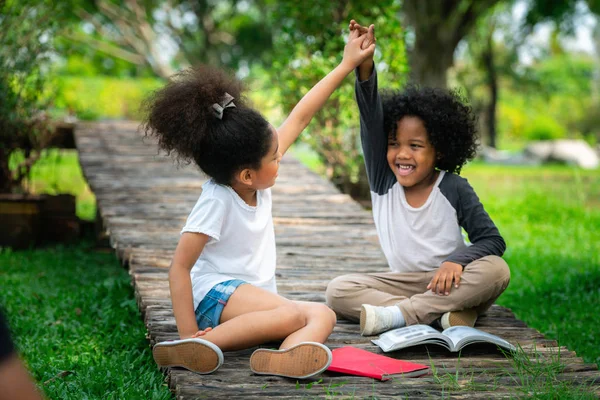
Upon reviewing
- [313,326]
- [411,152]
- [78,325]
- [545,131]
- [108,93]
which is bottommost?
[78,325]

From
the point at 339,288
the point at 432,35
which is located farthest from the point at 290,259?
the point at 432,35

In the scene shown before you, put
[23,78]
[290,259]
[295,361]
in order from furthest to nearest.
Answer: [23,78]
[290,259]
[295,361]

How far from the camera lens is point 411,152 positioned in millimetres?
3799

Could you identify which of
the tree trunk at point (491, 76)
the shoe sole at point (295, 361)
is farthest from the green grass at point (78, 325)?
the tree trunk at point (491, 76)

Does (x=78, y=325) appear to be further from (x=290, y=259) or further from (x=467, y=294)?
(x=467, y=294)

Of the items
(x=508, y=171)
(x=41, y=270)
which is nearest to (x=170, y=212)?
(x=41, y=270)

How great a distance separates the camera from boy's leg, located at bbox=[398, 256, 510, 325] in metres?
3.59

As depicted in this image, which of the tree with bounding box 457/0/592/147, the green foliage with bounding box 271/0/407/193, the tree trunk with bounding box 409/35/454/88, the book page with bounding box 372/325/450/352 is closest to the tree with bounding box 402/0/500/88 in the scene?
the tree trunk with bounding box 409/35/454/88

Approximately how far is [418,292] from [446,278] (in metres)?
0.34

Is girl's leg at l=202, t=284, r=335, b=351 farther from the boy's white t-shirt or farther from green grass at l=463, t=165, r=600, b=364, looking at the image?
green grass at l=463, t=165, r=600, b=364

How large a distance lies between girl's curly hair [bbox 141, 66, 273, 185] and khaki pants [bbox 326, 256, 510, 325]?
0.90 m

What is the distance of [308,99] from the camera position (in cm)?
376

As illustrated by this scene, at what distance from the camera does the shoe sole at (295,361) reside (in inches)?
114

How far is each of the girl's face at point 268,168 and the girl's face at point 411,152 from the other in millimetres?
749
